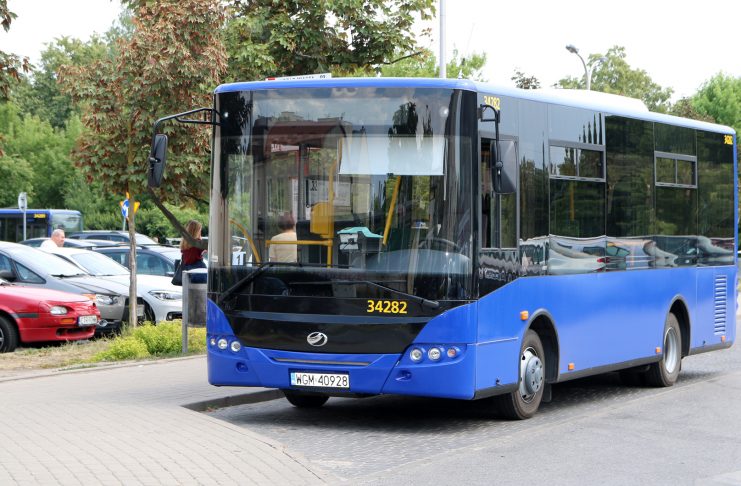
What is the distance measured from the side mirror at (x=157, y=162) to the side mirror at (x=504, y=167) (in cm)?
279

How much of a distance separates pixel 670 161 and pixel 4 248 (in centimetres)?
1124

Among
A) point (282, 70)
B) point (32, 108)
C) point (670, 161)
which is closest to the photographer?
point (670, 161)

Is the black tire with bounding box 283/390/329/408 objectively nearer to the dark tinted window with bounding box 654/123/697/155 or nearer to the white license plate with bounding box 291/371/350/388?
the white license plate with bounding box 291/371/350/388

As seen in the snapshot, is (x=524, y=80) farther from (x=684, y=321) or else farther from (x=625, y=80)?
(x=625, y=80)

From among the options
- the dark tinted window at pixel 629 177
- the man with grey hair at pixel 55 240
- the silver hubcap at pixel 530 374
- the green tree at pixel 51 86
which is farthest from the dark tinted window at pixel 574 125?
the green tree at pixel 51 86

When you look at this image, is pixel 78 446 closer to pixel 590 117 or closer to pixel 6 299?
pixel 590 117

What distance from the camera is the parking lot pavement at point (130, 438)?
8.40 metres

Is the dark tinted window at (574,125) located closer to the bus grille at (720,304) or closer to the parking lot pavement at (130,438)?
the parking lot pavement at (130,438)

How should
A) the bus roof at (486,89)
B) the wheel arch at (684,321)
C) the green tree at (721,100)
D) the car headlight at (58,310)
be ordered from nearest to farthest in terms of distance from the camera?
1. the bus roof at (486,89)
2. the wheel arch at (684,321)
3. the car headlight at (58,310)
4. the green tree at (721,100)

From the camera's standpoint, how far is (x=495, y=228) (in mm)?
11227

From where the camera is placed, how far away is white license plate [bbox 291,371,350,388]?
1096 cm

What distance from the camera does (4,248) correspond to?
21.2m

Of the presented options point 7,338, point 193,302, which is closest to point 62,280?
point 7,338

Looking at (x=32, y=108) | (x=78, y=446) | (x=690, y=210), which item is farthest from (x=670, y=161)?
(x=32, y=108)
